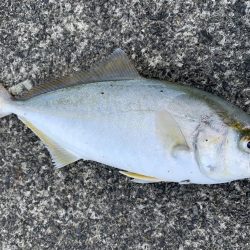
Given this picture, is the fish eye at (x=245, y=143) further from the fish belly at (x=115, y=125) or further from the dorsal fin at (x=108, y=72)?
the dorsal fin at (x=108, y=72)

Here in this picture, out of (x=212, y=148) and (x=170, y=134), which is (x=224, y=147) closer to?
(x=212, y=148)

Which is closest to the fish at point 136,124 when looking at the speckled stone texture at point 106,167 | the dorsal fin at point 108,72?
the dorsal fin at point 108,72

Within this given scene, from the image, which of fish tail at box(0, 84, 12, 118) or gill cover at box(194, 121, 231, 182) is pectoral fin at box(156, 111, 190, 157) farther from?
fish tail at box(0, 84, 12, 118)

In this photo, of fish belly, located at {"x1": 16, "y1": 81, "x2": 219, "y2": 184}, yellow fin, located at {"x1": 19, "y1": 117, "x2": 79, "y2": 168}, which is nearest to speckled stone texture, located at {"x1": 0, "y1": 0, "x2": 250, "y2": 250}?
yellow fin, located at {"x1": 19, "y1": 117, "x2": 79, "y2": 168}

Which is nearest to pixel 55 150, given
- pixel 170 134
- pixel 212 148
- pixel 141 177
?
pixel 141 177

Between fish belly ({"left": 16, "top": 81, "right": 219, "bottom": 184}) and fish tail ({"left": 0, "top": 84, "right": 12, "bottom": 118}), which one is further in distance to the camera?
fish tail ({"left": 0, "top": 84, "right": 12, "bottom": 118})

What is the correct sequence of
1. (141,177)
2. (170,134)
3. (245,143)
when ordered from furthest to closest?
(141,177) < (170,134) < (245,143)

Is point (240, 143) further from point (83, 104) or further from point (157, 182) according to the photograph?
point (83, 104)
